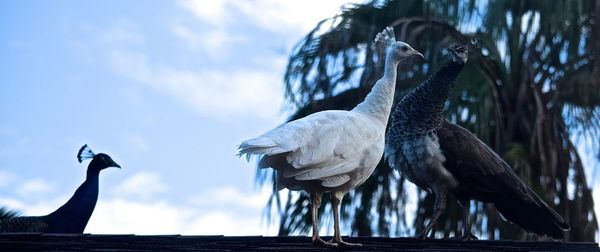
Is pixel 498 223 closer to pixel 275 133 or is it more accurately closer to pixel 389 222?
pixel 389 222

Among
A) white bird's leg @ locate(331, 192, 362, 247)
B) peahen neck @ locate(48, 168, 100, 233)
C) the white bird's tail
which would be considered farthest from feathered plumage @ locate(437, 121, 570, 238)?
peahen neck @ locate(48, 168, 100, 233)

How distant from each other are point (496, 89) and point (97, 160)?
15.4 ft

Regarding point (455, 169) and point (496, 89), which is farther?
point (496, 89)

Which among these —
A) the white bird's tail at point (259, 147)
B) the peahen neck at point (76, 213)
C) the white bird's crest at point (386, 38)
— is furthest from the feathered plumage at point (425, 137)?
the peahen neck at point (76, 213)

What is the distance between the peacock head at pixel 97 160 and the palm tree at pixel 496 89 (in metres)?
3.21

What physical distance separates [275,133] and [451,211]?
19.6ft

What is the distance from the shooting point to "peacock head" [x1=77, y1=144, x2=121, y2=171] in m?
6.31

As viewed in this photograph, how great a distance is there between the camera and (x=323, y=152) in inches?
167

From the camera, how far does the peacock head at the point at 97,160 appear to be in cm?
631

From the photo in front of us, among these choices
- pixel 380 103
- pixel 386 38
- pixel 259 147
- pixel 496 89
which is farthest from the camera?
pixel 496 89

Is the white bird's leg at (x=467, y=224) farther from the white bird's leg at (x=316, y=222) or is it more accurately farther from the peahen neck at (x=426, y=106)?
the white bird's leg at (x=316, y=222)

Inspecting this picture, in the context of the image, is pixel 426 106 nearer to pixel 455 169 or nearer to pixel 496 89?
pixel 455 169

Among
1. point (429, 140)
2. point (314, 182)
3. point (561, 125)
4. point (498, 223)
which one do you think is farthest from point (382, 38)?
point (561, 125)

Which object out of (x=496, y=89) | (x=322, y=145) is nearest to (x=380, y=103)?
(x=322, y=145)
